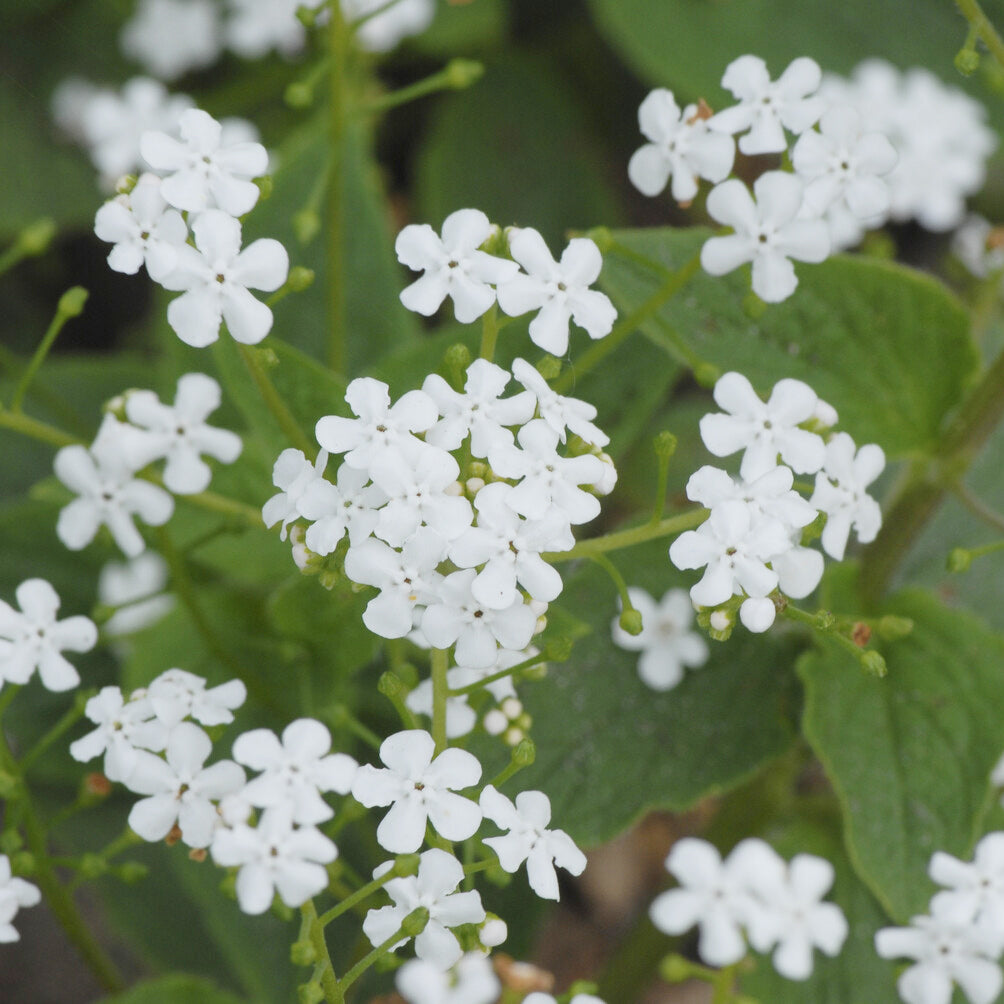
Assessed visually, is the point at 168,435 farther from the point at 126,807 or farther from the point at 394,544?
the point at 126,807

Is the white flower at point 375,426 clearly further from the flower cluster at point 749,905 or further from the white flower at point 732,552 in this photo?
the flower cluster at point 749,905

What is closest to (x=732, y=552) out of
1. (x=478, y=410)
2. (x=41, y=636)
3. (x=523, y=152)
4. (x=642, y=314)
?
(x=478, y=410)

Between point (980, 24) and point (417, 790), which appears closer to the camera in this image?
point (417, 790)

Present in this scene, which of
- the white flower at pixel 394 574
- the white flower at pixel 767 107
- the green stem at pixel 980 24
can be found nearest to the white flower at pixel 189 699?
the white flower at pixel 394 574

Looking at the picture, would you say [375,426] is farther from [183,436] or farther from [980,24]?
[980,24]

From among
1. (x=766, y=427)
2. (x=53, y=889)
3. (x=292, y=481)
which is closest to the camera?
(x=292, y=481)
